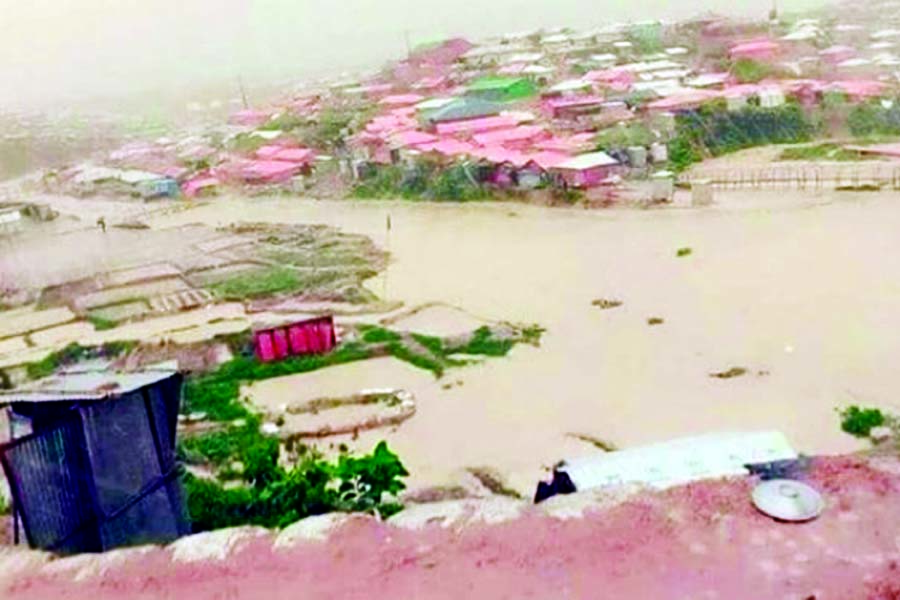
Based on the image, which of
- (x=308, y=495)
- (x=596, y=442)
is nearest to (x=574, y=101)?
(x=596, y=442)

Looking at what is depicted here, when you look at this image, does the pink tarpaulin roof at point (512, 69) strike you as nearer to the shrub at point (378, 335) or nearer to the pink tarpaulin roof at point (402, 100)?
the pink tarpaulin roof at point (402, 100)

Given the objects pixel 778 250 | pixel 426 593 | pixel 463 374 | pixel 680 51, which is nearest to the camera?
pixel 426 593

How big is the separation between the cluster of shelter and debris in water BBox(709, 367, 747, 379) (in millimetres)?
10957

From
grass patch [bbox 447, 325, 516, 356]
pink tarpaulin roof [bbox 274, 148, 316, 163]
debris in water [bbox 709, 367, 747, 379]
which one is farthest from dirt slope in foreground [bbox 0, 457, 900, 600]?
pink tarpaulin roof [bbox 274, 148, 316, 163]

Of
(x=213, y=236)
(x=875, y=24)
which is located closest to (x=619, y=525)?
(x=213, y=236)

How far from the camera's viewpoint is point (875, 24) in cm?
4191

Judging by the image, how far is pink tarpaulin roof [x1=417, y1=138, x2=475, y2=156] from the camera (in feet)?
81.8

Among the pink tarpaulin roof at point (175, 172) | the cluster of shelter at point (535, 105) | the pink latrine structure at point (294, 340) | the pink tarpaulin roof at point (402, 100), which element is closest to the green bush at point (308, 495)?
the pink latrine structure at point (294, 340)

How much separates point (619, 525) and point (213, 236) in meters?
18.7

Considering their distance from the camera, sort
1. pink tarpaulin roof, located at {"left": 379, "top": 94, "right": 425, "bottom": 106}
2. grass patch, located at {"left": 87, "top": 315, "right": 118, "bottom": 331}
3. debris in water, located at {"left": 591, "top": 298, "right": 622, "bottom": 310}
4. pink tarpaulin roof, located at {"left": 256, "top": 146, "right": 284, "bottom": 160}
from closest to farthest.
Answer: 1. debris in water, located at {"left": 591, "top": 298, "right": 622, "bottom": 310}
2. grass patch, located at {"left": 87, "top": 315, "right": 118, "bottom": 331}
3. pink tarpaulin roof, located at {"left": 256, "top": 146, "right": 284, "bottom": 160}
4. pink tarpaulin roof, located at {"left": 379, "top": 94, "right": 425, "bottom": 106}

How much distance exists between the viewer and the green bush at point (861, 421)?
9414 millimetres

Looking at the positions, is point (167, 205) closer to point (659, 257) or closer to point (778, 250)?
point (659, 257)

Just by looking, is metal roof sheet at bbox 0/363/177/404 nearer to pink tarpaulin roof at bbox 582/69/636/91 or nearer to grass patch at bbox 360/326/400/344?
grass patch at bbox 360/326/400/344

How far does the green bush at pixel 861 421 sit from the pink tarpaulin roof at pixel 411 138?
18.0 meters
